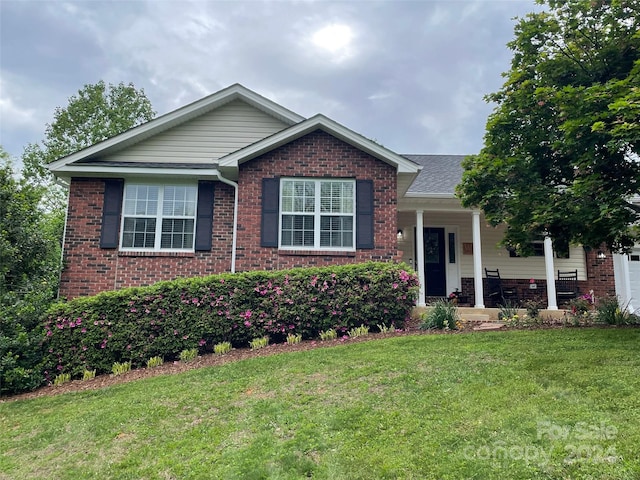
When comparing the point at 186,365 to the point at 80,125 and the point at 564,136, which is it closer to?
the point at 564,136

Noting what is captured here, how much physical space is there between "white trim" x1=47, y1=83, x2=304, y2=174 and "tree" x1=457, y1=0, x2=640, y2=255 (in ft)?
17.7

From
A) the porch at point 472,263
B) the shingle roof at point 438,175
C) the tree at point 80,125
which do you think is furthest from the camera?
the tree at point 80,125

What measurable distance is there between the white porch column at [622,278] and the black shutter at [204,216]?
33.7ft

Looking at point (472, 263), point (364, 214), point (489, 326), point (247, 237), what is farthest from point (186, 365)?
point (472, 263)

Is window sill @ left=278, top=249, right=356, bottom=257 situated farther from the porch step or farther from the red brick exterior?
the porch step

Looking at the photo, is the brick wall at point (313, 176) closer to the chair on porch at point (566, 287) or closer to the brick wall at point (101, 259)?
the brick wall at point (101, 259)

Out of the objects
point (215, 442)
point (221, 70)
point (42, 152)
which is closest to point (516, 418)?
point (215, 442)

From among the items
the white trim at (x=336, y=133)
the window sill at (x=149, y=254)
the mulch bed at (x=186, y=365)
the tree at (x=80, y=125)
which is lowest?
the mulch bed at (x=186, y=365)

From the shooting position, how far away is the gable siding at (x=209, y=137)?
420 inches

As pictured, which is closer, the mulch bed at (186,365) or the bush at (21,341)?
the mulch bed at (186,365)

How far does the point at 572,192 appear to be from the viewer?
5859mm

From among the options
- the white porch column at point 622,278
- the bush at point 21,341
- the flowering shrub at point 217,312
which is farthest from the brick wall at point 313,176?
the white porch column at point 622,278

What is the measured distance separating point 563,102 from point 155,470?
6126 millimetres

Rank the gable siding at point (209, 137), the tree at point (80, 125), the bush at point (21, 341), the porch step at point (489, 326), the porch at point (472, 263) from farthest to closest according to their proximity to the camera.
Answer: the tree at point (80, 125)
the porch at point (472, 263)
the gable siding at point (209, 137)
the porch step at point (489, 326)
the bush at point (21, 341)
